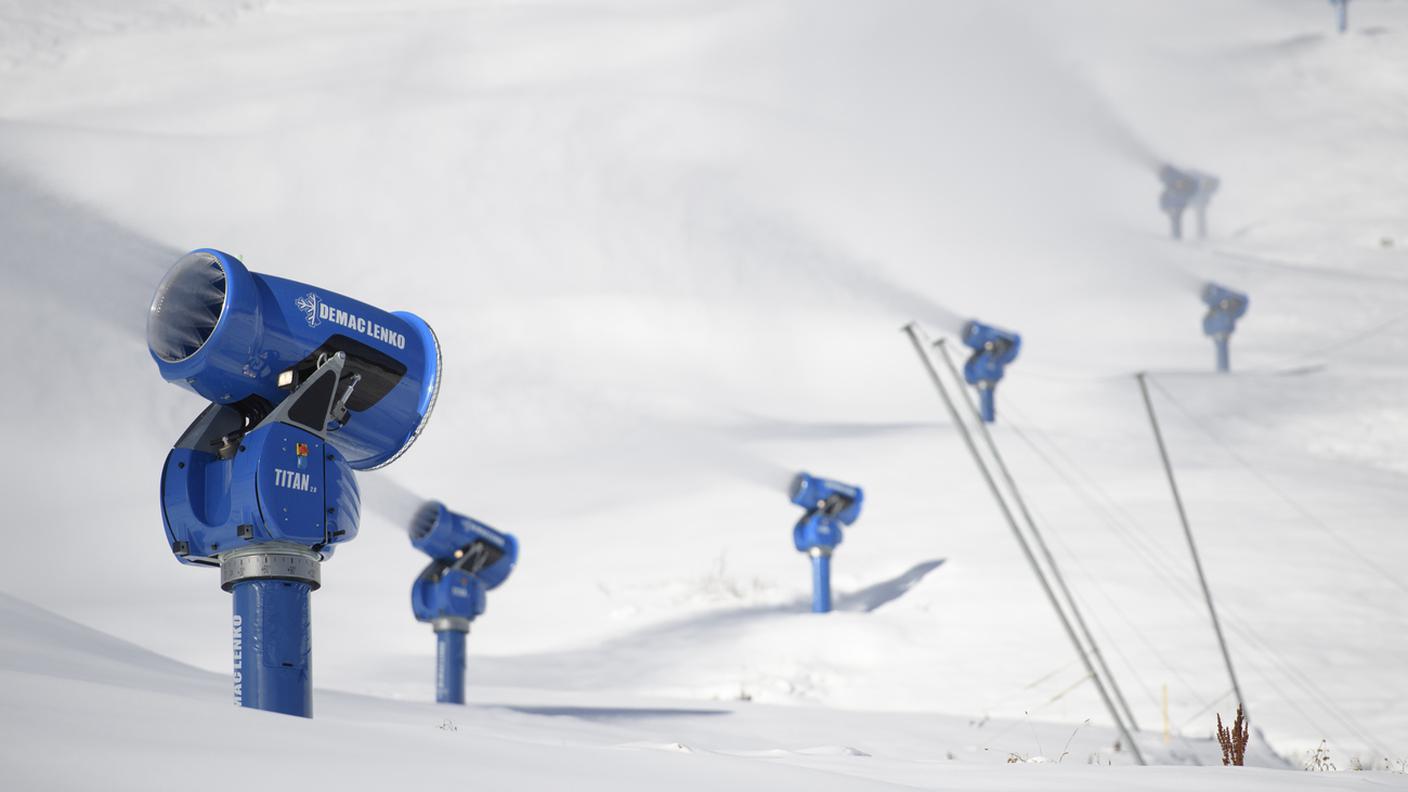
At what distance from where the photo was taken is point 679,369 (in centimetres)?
4431

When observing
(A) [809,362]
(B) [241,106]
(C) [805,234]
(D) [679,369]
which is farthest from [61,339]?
(C) [805,234]

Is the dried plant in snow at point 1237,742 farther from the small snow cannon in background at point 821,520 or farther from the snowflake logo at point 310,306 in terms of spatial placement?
the small snow cannon in background at point 821,520

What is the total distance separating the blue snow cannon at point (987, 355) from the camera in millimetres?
30688

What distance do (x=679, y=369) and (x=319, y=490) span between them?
3796 centimetres

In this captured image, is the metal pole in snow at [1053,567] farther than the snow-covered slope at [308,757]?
Yes

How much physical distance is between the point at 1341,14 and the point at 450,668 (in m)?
76.0

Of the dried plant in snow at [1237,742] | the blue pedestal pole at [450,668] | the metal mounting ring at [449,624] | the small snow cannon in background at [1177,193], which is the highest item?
the small snow cannon in background at [1177,193]

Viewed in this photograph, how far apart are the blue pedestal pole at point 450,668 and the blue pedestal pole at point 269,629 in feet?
24.2

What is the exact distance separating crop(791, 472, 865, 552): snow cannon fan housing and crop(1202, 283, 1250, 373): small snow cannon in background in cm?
2058

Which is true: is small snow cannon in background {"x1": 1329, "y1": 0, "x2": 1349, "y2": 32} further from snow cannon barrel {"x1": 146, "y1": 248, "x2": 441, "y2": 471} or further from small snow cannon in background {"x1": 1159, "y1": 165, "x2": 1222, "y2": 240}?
snow cannon barrel {"x1": 146, "y1": 248, "x2": 441, "y2": 471}

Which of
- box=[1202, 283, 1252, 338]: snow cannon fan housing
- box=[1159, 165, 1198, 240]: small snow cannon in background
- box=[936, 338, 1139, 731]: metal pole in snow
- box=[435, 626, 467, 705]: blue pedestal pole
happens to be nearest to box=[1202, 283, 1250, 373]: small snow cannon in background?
box=[1202, 283, 1252, 338]: snow cannon fan housing

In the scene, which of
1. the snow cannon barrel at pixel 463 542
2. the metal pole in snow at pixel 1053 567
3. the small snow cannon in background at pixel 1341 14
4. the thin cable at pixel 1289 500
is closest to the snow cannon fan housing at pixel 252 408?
the metal pole in snow at pixel 1053 567

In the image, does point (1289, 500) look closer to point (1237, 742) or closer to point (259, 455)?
point (1237, 742)

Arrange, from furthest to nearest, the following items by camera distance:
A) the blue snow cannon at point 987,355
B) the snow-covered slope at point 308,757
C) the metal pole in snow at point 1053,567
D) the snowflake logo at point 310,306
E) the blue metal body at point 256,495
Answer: the blue snow cannon at point 987,355 < the metal pole in snow at point 1053,567 < the snowflake logo at point 310,306 < the blue metal body at point 256,495 < the snow-covered slope at point 308,757
